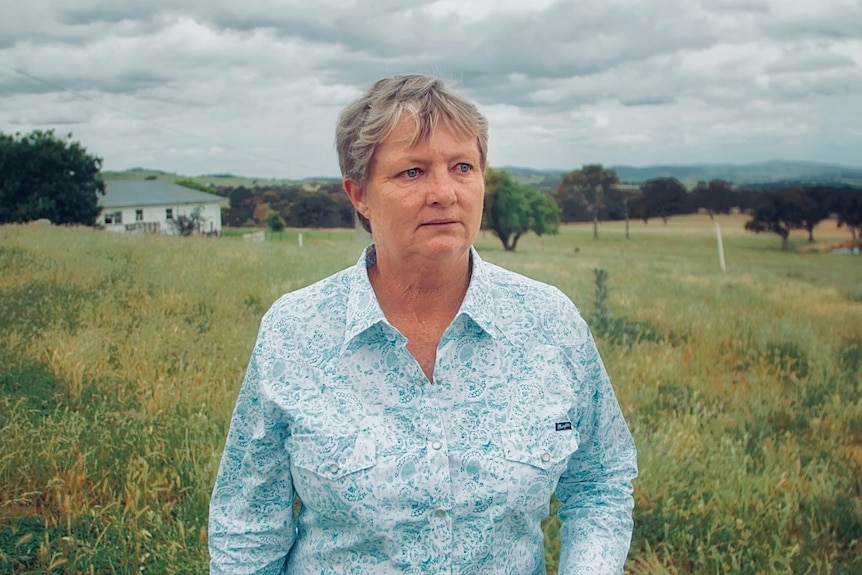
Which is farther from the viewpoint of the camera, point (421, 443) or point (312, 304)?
point (312, 304)

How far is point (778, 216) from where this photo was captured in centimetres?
518

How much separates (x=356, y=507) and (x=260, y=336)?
41 cm

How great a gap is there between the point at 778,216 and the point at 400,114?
177 inches

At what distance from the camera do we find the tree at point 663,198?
18.5 ft

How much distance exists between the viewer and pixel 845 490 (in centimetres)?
314

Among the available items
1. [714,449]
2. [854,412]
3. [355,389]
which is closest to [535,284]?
[355,389]

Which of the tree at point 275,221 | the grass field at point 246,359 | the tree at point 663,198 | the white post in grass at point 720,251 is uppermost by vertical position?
the tree at point 663,198

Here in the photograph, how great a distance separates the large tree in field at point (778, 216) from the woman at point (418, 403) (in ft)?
13.5

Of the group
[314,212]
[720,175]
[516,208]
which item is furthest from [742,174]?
[314,212]

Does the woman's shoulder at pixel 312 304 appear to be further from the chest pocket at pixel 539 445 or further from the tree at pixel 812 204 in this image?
the tree at pixel 812 204

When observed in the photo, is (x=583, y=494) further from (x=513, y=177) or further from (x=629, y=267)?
(x=513, y=177)

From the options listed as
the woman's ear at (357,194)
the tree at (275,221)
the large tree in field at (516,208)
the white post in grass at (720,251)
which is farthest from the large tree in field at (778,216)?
the woman's ear at (357,194)

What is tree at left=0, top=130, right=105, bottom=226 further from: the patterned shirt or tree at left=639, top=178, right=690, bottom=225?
tree at left=639, top=178, right=690, bottom=225

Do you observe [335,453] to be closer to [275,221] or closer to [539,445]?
[539,445]
